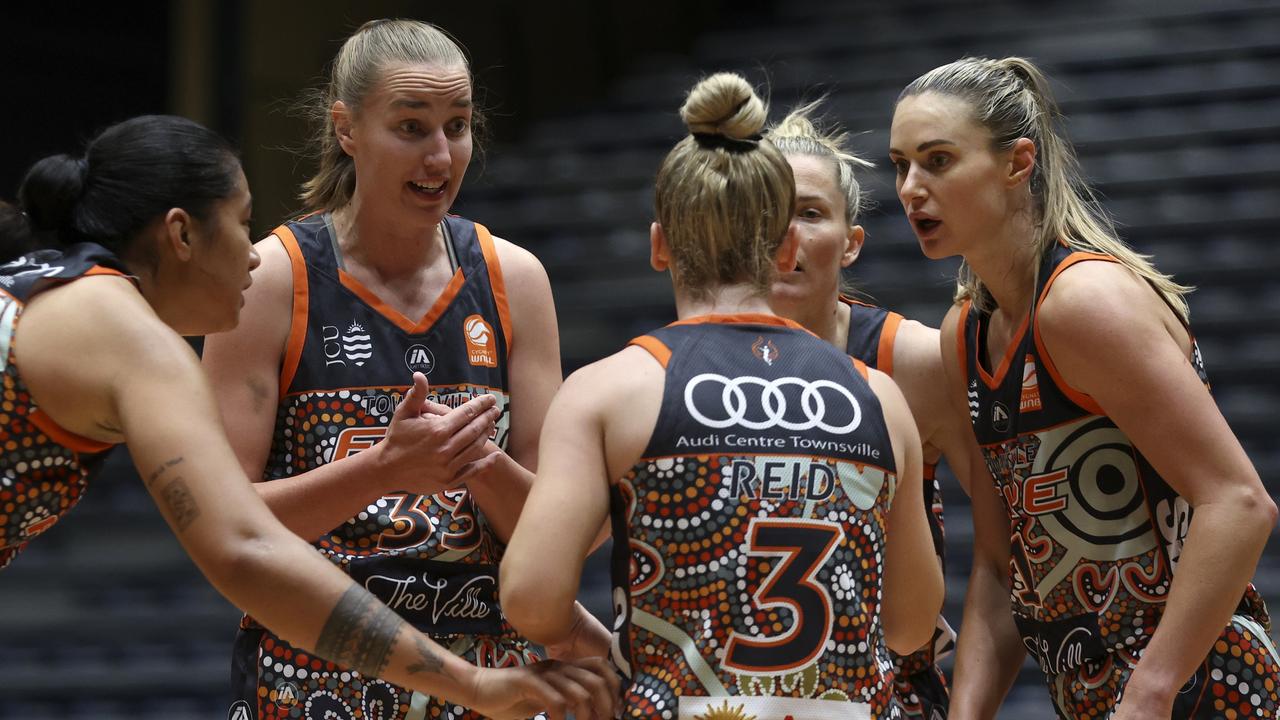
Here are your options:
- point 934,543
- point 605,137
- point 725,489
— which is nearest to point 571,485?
point 725,489

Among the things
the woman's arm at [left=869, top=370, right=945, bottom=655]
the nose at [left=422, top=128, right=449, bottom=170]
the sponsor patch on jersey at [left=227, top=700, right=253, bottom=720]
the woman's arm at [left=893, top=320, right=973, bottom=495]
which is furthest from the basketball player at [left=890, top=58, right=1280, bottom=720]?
the sponsor patch on jersey at [left=227, top=700, right=253, bottom=720]

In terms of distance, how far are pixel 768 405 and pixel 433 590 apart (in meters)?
0.82

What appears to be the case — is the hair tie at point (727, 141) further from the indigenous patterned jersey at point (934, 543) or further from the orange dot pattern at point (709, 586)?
the indigenous patterned jersey at point (934, 543)

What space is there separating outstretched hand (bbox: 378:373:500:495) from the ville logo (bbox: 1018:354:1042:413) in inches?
36.1

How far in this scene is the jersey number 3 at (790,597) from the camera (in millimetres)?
2066

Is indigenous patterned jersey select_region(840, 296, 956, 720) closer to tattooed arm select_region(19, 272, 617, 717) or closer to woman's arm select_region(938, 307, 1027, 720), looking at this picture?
woman's arm select_region(938, 307, 1027, 720)

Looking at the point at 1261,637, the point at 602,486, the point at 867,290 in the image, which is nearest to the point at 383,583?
the point at 602,486

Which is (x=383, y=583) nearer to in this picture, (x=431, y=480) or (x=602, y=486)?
(x=431, y=480)

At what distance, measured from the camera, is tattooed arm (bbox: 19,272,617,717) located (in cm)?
208

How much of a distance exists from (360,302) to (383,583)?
20.0 inches

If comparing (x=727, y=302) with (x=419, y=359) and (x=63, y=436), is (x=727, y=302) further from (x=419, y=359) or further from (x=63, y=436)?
(x=63, y=436)

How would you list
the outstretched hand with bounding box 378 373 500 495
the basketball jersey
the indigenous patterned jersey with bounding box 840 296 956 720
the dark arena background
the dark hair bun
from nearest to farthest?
the dark hair bun < the outstretched hand with bounding box 378 373 500 495 < the basketball jersey < the indigenous patterned jersey with bounding box 840 296 956 720 < the dark arena background

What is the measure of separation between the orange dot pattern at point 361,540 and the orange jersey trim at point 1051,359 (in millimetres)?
998

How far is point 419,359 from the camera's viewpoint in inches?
106
